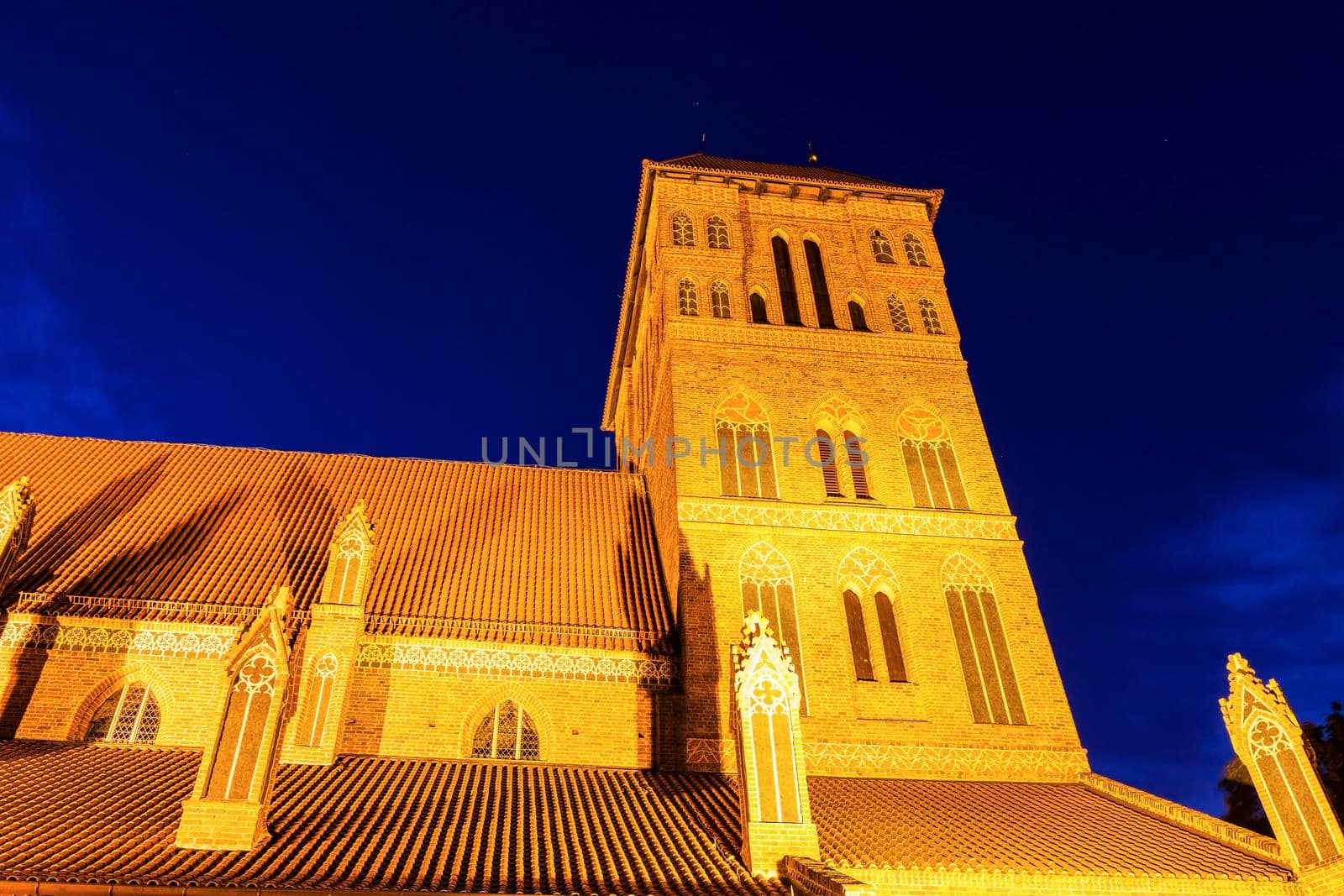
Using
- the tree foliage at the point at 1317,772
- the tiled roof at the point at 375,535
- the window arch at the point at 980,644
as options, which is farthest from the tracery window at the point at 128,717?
the tree foliage at the point at 1317,772

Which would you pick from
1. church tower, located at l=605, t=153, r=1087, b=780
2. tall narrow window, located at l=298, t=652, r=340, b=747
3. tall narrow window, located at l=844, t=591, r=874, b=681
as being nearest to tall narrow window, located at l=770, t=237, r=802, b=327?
church tower, located at l=605, t=153, r=1087, b=780

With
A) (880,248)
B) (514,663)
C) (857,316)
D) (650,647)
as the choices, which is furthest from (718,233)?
(514,663)

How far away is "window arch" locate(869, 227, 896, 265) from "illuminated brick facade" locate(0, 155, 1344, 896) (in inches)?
2.8

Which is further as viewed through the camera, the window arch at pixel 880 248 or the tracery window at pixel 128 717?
the window arch at pixel 880 248

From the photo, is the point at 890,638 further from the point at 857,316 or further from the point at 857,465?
the point at 857,316

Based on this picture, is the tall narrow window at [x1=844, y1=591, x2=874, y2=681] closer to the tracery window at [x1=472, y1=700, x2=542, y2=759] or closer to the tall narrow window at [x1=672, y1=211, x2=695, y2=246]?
the tracery window at [x1=472, y1=700, x2=542, y2=759]

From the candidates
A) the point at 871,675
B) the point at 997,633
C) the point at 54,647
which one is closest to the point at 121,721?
the point at 54,647

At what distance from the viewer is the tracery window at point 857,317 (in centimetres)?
1967

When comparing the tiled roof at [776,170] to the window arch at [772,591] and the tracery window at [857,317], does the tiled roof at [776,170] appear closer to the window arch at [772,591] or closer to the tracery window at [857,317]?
the tracery window at [857,317]

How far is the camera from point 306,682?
1265 cm

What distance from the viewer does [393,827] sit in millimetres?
10062

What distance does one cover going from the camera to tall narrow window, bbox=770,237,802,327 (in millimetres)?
19688

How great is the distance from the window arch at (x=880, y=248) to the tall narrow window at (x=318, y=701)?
15.2 metres

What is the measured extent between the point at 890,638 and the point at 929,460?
4.17 metres
